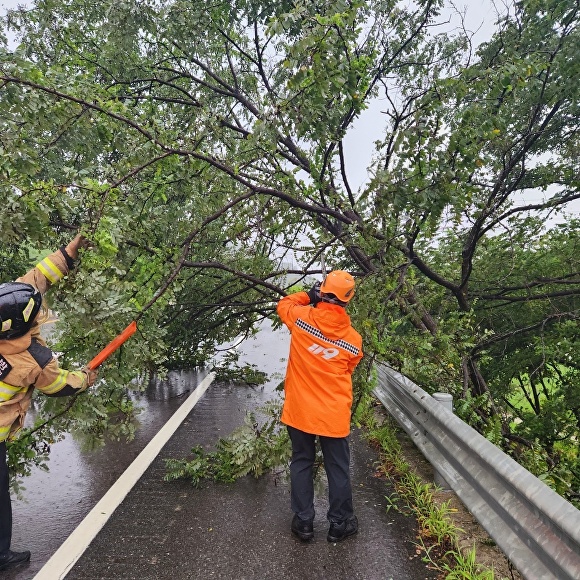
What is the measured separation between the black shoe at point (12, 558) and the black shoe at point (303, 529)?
1.71 meters

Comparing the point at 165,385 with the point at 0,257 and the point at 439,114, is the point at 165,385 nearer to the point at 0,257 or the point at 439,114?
the point at 0,257

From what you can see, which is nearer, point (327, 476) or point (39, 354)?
point (39, 354)

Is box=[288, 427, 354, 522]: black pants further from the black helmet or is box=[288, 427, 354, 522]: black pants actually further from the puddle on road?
the black helmet

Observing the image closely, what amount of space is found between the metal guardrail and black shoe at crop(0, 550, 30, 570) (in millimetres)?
2703

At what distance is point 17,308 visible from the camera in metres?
2.69

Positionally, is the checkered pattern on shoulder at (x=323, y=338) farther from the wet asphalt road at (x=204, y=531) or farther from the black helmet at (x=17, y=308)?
the black helmet at (x=17, y=308)

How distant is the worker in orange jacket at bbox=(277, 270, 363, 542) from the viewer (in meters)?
3.13

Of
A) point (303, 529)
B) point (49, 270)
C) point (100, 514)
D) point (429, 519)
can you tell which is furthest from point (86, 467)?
point (429, 519)

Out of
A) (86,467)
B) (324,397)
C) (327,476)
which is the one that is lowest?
(86,467)

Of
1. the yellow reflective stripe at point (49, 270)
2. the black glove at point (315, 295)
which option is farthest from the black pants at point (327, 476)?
the yellow reflective stripe at point (49, 270)

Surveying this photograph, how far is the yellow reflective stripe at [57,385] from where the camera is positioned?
113 inches

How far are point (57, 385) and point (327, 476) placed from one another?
195cm

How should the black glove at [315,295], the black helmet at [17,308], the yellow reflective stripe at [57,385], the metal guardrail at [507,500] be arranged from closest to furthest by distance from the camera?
Answer: the metal guardrail at [507,500] → the black helmet at [17,308] → the yellow reflective stripe at [57,385] → the black glove at [315,295]

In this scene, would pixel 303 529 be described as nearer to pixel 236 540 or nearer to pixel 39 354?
pixel 236 540
